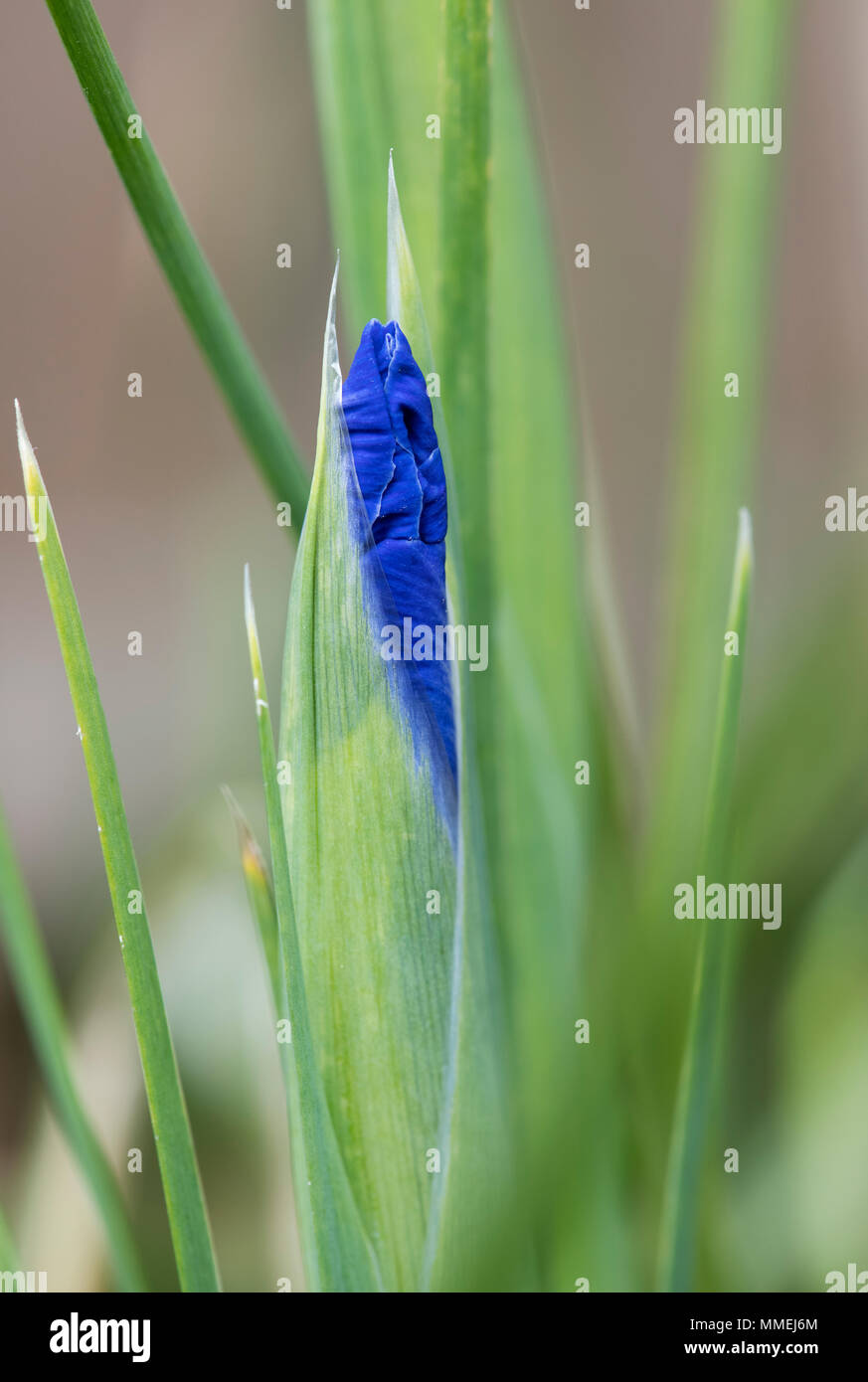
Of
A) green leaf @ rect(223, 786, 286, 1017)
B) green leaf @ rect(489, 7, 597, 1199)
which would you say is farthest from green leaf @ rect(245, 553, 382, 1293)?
green leaf @ rect(489, 7, 597, 1199)

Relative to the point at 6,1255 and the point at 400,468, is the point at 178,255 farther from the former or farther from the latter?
the point at 6,1255

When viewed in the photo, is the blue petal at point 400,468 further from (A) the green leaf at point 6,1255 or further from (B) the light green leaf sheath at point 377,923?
(A) the green leaf at point 6,1255

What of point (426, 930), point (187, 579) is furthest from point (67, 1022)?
point (426, 930)

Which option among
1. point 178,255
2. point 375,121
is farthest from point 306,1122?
point 375,121

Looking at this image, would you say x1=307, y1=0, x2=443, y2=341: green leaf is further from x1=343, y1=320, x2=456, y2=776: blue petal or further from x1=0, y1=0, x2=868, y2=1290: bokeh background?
x1=0, y1=0, x2=868, y2=1290: bokeh background

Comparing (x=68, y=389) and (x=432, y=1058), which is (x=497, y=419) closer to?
(x=432, y=1058)

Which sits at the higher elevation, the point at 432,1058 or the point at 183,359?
the point at 183,359
